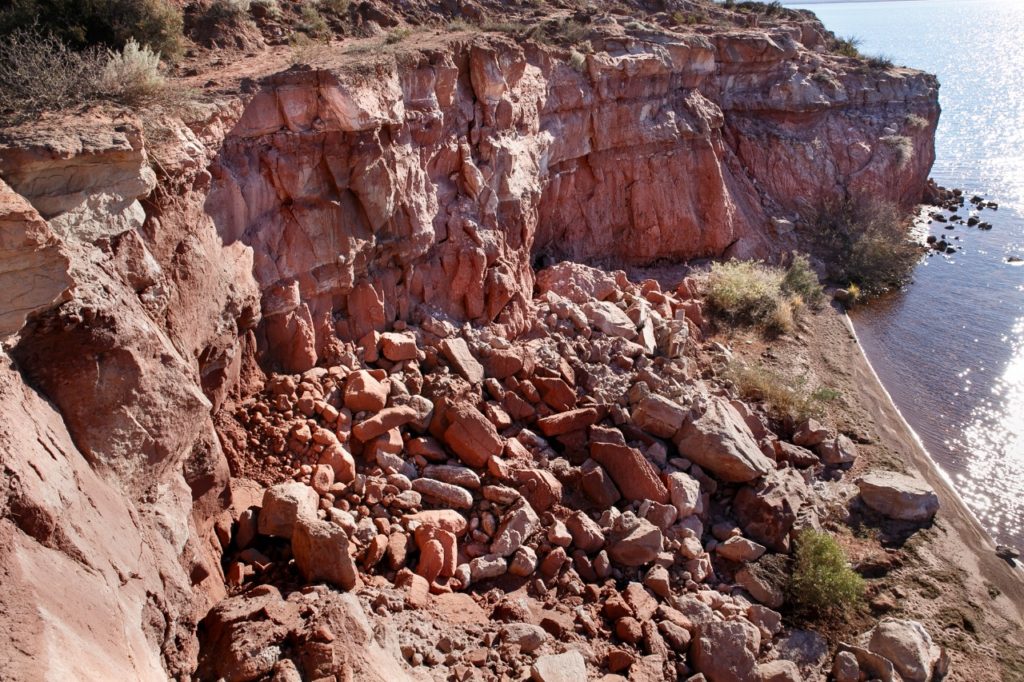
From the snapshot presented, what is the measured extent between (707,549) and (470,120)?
751cm

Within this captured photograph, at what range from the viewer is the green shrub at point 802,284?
57.1ft

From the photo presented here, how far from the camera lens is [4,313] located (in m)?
4.29

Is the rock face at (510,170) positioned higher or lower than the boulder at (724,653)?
higher

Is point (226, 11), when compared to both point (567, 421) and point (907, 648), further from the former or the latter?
point (907, 648)

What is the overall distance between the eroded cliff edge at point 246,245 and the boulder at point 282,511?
0.42 meters

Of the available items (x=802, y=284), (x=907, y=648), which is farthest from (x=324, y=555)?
(x=802, y=284)

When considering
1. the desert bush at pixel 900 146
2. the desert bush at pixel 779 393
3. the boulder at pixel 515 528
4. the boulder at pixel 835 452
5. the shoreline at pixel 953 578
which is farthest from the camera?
the desert bush at pixel 900 146

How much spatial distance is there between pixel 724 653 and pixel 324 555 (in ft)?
13.7

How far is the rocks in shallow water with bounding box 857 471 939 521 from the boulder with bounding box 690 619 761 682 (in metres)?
4.24

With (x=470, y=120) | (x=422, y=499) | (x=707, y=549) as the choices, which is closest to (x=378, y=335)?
(x=422, y=499)

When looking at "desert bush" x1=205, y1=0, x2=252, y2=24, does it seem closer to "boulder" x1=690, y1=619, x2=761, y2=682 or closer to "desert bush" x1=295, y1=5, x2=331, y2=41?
"desert bush" x1=295, y1=5, x2=331, y2=41

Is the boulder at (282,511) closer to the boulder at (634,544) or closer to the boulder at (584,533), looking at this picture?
the boulder at (584,533)

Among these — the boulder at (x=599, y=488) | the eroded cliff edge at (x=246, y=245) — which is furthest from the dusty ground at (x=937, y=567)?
the eroded cliff edge at (x=246, y=245)

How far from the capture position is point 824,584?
28.8 feet
